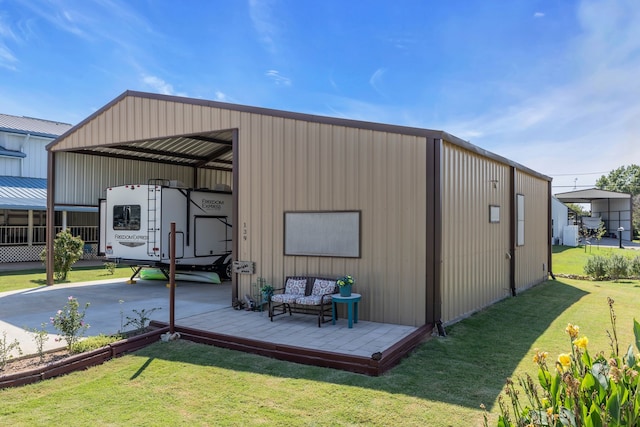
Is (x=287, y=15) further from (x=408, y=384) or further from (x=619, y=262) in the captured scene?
(x=619, y=262)

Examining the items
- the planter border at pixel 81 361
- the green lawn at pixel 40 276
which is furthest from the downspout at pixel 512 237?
the green lawn at pixel 40 276

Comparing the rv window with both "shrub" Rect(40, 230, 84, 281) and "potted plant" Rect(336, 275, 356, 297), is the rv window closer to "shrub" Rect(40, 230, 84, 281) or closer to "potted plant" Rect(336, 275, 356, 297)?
"shrub" Rect(40, 230, 84, 281)

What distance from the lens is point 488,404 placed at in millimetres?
4066

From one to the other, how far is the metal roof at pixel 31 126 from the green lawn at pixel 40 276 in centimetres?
744

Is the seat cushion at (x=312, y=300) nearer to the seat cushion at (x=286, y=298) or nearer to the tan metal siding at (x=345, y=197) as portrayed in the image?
the seat cushion at (x=286, y=298)

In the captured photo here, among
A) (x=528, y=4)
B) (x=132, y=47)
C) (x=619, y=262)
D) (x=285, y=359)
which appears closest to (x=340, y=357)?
(x=285, y=359)

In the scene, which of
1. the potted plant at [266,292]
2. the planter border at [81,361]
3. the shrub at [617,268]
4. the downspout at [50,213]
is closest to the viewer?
the planter border at [81,361]

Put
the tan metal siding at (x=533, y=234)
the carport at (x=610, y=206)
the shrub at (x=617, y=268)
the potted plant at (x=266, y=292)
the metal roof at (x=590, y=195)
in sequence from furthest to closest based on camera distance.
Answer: the carport at (x=610, y=206), the metal roof at (x=590, y=195), the shrub at (x=617, y=268), the tan metal siding at (x=533, y=234), the potted plant at (x=266, y=292)

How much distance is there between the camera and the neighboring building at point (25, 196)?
17.5 meters

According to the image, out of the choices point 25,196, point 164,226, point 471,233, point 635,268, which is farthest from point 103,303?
→ point 635,268

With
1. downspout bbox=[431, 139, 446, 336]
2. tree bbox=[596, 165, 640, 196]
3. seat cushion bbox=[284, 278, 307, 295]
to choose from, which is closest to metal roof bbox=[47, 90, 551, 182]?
downspout bbox=[431, 139, 446, 336]

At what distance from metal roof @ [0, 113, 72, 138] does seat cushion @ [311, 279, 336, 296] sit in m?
18.2

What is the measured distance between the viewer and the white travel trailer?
36.7ft

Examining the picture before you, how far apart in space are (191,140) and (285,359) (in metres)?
8.90
